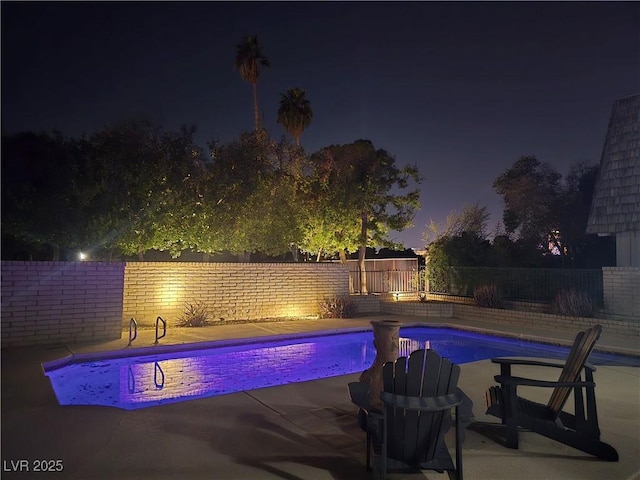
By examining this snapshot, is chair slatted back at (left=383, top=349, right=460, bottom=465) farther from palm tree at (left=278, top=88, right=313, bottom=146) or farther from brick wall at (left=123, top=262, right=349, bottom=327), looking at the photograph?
palm tree at (left=278, top=88, right=313, bottom=146)

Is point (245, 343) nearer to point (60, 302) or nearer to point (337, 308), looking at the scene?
point (60, 302)

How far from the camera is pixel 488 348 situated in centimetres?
1036

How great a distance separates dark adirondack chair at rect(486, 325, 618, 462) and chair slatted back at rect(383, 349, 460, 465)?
971 mm

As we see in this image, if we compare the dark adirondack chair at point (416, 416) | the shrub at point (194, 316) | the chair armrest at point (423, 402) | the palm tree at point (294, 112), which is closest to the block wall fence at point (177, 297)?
the shrub at point (194, 316)

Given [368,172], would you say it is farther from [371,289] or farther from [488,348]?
[488,348]

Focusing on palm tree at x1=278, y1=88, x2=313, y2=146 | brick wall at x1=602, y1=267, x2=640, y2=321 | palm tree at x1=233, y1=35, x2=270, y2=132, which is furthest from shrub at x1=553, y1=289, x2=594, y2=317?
palm tree at x1=233, y1=35, x2=270, y2=132

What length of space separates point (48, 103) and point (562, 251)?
2069 cm

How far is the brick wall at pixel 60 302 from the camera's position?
27.2ft

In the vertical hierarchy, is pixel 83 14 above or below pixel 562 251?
above

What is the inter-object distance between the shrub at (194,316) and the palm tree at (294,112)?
14.7m

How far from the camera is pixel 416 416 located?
2.87 meters

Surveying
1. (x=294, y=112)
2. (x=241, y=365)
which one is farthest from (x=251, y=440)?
(x=294, y=112)

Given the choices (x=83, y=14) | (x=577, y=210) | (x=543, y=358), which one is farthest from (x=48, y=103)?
(x=577, y=210)

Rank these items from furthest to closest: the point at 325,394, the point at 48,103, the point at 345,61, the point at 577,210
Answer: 1. the point at 577,210
2. the point at 345,61
3. the point at 48,103
4. the point at 325,394
